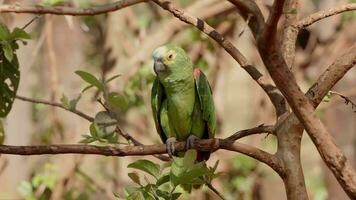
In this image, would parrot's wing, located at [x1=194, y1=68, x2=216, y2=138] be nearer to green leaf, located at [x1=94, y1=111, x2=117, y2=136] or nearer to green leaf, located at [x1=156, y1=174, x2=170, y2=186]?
green leaf, located at [x1=94, y1=111, x2=117, y2=136]

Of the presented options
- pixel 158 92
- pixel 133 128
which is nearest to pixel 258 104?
pixel 133 128

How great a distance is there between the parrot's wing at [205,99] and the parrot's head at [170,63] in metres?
0.04

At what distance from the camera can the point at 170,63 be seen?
199cm

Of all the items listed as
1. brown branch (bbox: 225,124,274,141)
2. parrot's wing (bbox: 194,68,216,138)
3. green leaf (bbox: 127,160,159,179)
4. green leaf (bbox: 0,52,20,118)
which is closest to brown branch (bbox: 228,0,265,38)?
brown branch (bbox: 225,124,274,141)

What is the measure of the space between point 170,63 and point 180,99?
0.44ft

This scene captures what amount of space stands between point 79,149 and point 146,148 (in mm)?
127

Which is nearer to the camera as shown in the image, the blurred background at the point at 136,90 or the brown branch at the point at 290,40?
the brown branch at the point at 290,40

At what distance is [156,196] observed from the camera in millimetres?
1401

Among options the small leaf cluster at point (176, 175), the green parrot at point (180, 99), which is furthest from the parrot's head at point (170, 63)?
the small leaf cluster at point (176, 175)

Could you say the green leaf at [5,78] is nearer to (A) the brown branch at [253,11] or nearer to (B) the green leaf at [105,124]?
(B) the green leaf at [105,124]

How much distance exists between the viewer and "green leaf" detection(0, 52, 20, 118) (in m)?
1.61

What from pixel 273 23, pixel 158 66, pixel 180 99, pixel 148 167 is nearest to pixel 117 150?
pixel 148 167

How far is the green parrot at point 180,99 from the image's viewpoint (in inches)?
78.4

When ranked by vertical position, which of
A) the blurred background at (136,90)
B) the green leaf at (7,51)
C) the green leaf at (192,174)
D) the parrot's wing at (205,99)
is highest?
the blurred background at (136,90)
